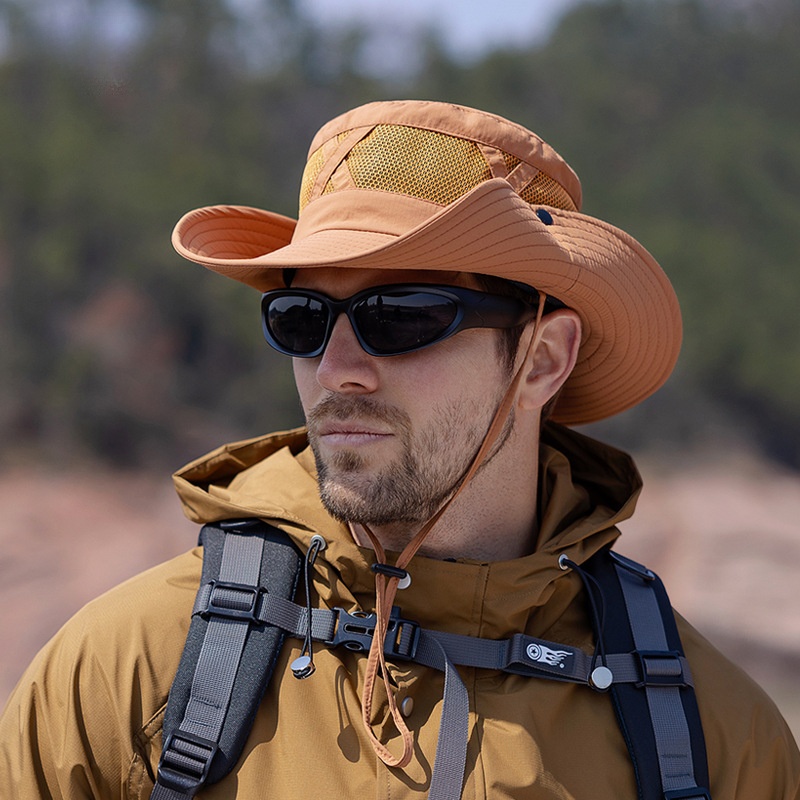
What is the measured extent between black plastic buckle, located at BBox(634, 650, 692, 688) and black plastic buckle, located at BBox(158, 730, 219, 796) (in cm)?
72

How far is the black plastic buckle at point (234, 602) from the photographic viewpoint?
1.64 m

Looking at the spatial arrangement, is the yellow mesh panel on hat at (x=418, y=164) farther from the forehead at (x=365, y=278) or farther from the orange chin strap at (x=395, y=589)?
the orange chin strap at (x=395, y=589)

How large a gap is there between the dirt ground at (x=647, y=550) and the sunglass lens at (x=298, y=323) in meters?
5.45

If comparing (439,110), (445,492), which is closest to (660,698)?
(445,492)

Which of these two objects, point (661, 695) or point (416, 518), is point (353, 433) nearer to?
point (416, 518)

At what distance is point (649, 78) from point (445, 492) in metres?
16.1

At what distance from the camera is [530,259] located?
1.76m

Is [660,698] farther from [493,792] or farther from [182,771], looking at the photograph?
[182,771]

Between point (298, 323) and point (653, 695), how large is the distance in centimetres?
88

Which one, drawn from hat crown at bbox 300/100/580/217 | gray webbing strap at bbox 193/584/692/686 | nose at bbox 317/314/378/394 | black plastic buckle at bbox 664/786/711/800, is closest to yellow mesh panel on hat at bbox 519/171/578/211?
hat crown at bbox 300/100/580/217

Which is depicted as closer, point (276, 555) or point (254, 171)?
point (276, 555)

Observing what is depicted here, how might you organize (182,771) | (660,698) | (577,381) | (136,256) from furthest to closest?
(136,256) < (577,381) < (660,698) < (182,771)

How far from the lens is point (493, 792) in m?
1.58

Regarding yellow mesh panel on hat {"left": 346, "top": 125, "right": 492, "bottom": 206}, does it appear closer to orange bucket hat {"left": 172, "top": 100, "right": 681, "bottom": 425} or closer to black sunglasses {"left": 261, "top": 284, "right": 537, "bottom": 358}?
orange bucket hat {"left": 172, "top": 100, "right": 681, "bottom": 425}
